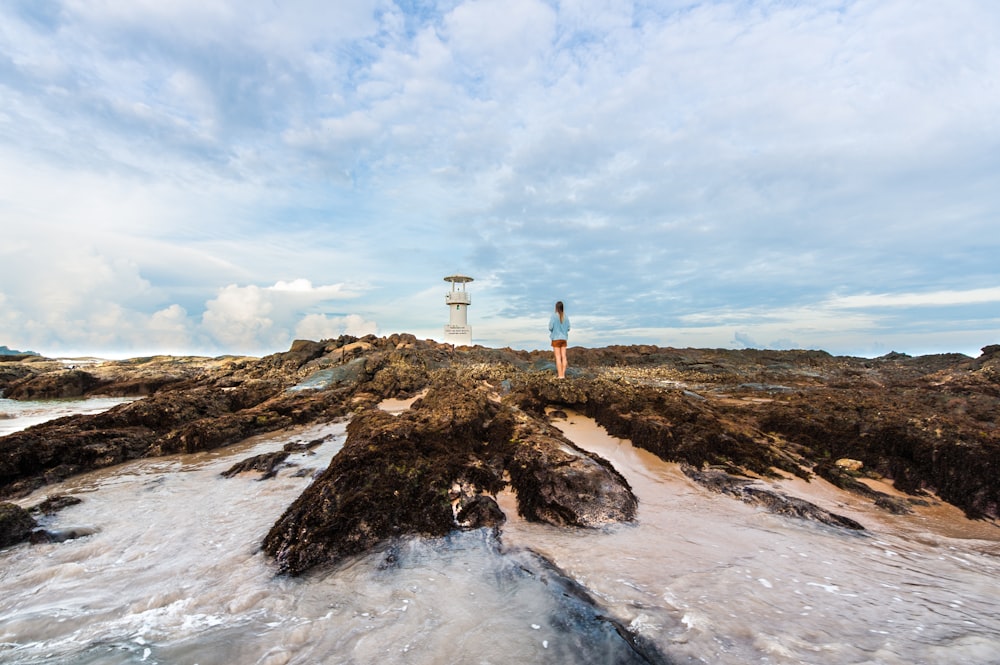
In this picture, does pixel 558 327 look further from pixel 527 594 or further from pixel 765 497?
pixel 527 594

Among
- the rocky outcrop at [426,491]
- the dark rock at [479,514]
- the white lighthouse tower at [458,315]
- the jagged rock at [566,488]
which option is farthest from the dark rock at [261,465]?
the white lighthouse tower at [458,315]

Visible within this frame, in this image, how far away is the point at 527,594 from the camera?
3217 millimetres

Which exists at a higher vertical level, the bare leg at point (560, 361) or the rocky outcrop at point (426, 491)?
the bare leg at point (560, 361)

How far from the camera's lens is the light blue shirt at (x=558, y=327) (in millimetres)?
12679

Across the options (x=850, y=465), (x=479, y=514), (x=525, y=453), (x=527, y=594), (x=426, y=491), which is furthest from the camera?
(x=850, y=465)

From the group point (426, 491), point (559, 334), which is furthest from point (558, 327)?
point (426, 491)

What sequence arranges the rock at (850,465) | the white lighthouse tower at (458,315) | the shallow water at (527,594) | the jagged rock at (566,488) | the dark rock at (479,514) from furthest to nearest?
the white lighthouse tower at (458,315)
the rock at (850,465)
the jagged rock at (566,488)
the dark rock at (479,514)
the shallow water at (527,594)

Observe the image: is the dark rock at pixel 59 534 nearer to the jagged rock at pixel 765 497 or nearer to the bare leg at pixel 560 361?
the jagged rock at pixel 765 497

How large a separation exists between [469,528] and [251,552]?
81.3 inches

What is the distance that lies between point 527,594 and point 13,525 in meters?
5.52

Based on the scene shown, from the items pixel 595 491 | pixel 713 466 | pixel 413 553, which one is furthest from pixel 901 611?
pixel 413 553

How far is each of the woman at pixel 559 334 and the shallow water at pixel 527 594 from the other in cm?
752

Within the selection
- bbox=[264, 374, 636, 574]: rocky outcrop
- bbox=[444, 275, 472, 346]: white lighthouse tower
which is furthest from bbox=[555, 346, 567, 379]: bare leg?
bbox=[444, 275, 472, 346]: white lighthouse tower

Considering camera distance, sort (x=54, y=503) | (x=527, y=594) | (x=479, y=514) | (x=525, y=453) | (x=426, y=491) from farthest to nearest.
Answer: (x=54, y=503) < (x=525, y=453) < (x=426, y=491) < (x=479, y=514) < (x=527, y=594)
